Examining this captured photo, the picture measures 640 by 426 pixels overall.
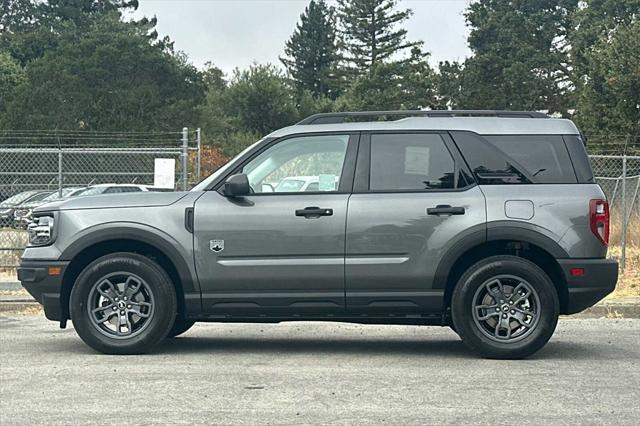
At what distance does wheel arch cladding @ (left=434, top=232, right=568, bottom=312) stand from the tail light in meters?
0.34

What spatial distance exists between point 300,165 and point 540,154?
1929mm

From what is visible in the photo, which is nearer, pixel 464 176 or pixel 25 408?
pixel 25 408

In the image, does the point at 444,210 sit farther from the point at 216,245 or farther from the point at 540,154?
the point at 216,245

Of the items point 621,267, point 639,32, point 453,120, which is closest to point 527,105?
point 639,32

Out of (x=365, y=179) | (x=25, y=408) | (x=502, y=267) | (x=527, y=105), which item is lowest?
(x=25, y=408)

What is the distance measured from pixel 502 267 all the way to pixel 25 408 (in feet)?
12.1

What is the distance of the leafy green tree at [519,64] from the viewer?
58.5 metres

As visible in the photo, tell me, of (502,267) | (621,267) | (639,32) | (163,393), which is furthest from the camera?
(639,32)

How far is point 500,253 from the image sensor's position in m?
8.06

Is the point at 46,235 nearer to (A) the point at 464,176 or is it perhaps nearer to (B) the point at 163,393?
(B) the point at 163,393

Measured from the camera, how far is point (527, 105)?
58719 millimetres

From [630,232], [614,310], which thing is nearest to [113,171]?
[630,232]

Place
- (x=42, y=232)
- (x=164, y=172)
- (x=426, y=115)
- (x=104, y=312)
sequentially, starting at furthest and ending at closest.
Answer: (x=164, y=172), (x=426, y=115), (x=42, y=232), (x=104, y=312)

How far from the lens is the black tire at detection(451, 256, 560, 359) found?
7789 mm
